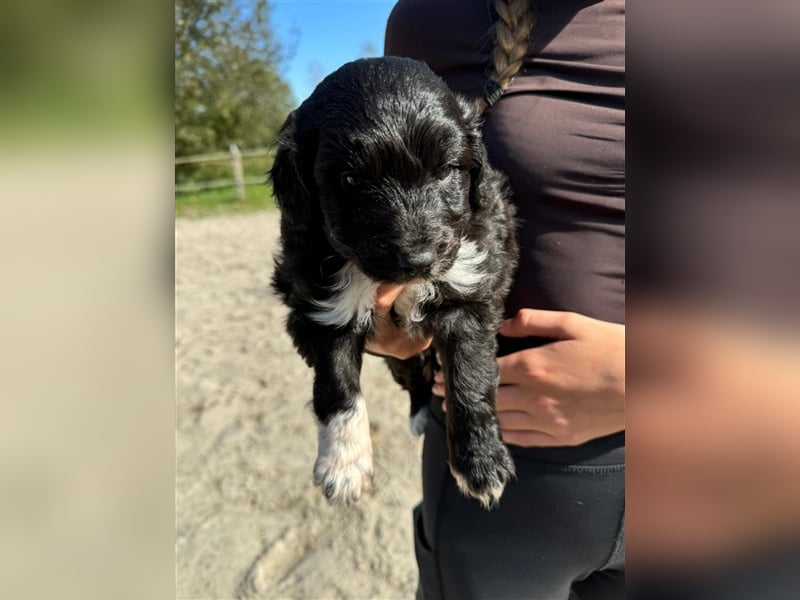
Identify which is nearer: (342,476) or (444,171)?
(444,171)

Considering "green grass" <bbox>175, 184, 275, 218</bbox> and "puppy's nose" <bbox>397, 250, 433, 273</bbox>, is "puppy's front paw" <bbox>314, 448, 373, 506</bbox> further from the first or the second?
"green grass" <bbox>175, 184, 275, 218</bbox>

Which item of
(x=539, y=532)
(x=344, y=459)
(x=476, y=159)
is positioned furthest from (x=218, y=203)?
(x=539, y=532)

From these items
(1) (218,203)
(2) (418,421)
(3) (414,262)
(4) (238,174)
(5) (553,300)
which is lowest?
(1) (218,203)

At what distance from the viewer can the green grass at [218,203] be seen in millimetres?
13698

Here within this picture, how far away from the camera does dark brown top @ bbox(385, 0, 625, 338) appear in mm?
1526

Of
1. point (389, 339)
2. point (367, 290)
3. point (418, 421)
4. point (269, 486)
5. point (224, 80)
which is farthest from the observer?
point (224, 80)

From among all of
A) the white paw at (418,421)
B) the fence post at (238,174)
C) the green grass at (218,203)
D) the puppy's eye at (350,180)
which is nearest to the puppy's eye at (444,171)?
the puppy's eye at (350,180)

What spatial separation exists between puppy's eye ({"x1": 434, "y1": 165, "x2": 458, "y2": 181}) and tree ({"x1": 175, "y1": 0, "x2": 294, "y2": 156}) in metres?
0.49

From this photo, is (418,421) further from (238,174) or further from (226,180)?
(226,180)

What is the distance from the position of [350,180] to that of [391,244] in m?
0.21

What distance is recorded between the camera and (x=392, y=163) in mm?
1452

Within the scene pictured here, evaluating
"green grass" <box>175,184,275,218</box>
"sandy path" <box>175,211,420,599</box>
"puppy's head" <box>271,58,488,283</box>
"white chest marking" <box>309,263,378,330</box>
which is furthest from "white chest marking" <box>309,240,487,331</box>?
"green grass" <box>175,184,275,218</box>

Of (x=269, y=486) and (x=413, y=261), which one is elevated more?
(x=413, y=261)
